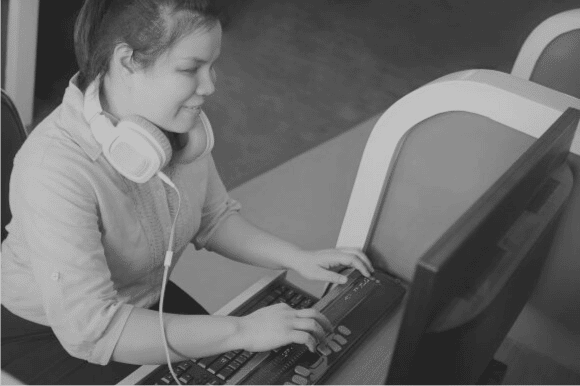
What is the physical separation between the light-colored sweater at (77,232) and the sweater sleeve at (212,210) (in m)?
0.14

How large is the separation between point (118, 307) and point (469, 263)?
58cm

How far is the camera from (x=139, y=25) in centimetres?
107

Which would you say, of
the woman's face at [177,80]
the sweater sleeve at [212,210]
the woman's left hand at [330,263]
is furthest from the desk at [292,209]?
the woman's face at [177,80]

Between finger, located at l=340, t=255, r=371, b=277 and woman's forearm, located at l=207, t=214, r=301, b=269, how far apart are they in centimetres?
9

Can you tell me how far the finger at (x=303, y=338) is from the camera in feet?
3.36

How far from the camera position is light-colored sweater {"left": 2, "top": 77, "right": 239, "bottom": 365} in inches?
40.6

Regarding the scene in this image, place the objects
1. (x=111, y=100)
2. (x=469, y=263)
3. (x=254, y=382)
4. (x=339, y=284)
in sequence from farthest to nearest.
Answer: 1. (x=339, y=284)
2. (x=111, y=100)
3. (x=254, y=382)
4. (x=469, y=263)

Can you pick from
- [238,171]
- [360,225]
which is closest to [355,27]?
[238,171]

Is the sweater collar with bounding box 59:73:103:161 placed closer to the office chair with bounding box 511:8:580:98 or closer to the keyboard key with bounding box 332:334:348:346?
the keyboard key with bounding box 332:334:348:346

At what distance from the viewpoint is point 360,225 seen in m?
1.27

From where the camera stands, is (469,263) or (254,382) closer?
(469,263)

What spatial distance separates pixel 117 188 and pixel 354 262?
410 millimetres

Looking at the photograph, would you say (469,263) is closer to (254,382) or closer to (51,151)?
(254,382)

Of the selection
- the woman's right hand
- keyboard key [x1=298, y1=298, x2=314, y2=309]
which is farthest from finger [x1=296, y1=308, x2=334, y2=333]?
keyboard key [x1=298, y1=298, x2=314, y2=309]
